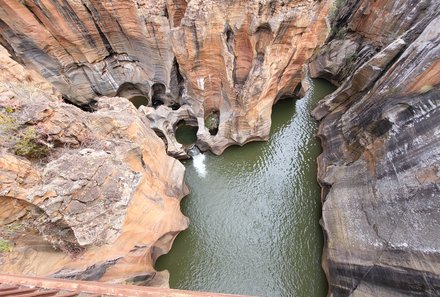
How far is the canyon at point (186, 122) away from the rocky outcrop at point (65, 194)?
27mm

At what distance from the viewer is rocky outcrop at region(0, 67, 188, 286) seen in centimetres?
451

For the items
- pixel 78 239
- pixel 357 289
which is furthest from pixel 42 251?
pixel 357 289

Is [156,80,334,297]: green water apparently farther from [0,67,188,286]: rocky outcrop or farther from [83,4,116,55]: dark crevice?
[83,4,116,55]: dark crevice

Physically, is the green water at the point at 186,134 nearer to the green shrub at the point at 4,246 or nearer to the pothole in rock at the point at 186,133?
the pothole in rock at the point at 186,133

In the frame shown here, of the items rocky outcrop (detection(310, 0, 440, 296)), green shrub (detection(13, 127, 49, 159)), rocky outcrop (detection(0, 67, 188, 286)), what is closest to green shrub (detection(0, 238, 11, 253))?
rocky outcrop (detection(0, 67, 188, 286))

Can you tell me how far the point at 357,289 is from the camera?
5750 mm

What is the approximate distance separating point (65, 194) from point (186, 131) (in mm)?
7040

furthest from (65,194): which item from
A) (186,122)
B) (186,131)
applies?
(186,122)

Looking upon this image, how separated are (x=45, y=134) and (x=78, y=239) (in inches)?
86.6

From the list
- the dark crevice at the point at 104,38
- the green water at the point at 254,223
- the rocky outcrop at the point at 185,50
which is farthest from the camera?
the dark crevice at the point at 104,38

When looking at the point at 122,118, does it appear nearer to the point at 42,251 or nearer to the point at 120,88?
the point at 42,251

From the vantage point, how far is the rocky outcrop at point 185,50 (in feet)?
27.7

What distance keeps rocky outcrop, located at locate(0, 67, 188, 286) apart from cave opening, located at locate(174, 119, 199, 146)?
15.3ft

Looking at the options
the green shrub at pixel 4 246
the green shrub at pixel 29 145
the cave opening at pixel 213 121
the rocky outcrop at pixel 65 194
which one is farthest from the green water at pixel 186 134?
the green shrub at pixel 4 246
